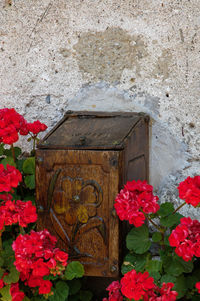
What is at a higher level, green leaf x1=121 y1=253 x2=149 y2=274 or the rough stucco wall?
the rough stucco wall

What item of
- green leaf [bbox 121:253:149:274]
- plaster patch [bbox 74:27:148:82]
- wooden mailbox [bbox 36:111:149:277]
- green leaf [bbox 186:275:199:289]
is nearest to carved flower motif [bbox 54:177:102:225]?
wooden mailbox [bbox 36:111:149:277]

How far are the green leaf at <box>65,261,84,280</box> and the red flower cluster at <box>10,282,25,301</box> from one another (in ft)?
0.61

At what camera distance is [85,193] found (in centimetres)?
154

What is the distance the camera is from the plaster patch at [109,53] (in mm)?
1937

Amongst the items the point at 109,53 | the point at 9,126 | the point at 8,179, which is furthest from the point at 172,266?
the point at 109,53

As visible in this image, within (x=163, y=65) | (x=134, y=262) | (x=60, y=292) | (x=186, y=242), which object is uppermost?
(x=163, y=65)

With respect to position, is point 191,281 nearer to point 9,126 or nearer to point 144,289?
point 144,289

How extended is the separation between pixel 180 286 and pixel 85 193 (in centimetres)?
47

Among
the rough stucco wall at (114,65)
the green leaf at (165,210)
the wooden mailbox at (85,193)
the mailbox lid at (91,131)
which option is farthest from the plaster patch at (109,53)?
the green leaf at (165,210)

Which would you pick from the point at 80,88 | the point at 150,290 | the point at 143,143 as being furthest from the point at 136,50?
the point at 150,290

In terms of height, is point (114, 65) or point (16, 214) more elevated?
point (114, 65)

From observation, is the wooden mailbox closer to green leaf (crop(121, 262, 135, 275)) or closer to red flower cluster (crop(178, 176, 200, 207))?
green leaf (crop(121, 262, 135, 275))

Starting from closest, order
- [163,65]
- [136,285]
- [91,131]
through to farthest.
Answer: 1. [136,285]
2. [91,131]
3. [163,65]

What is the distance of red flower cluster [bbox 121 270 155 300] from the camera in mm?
1318
